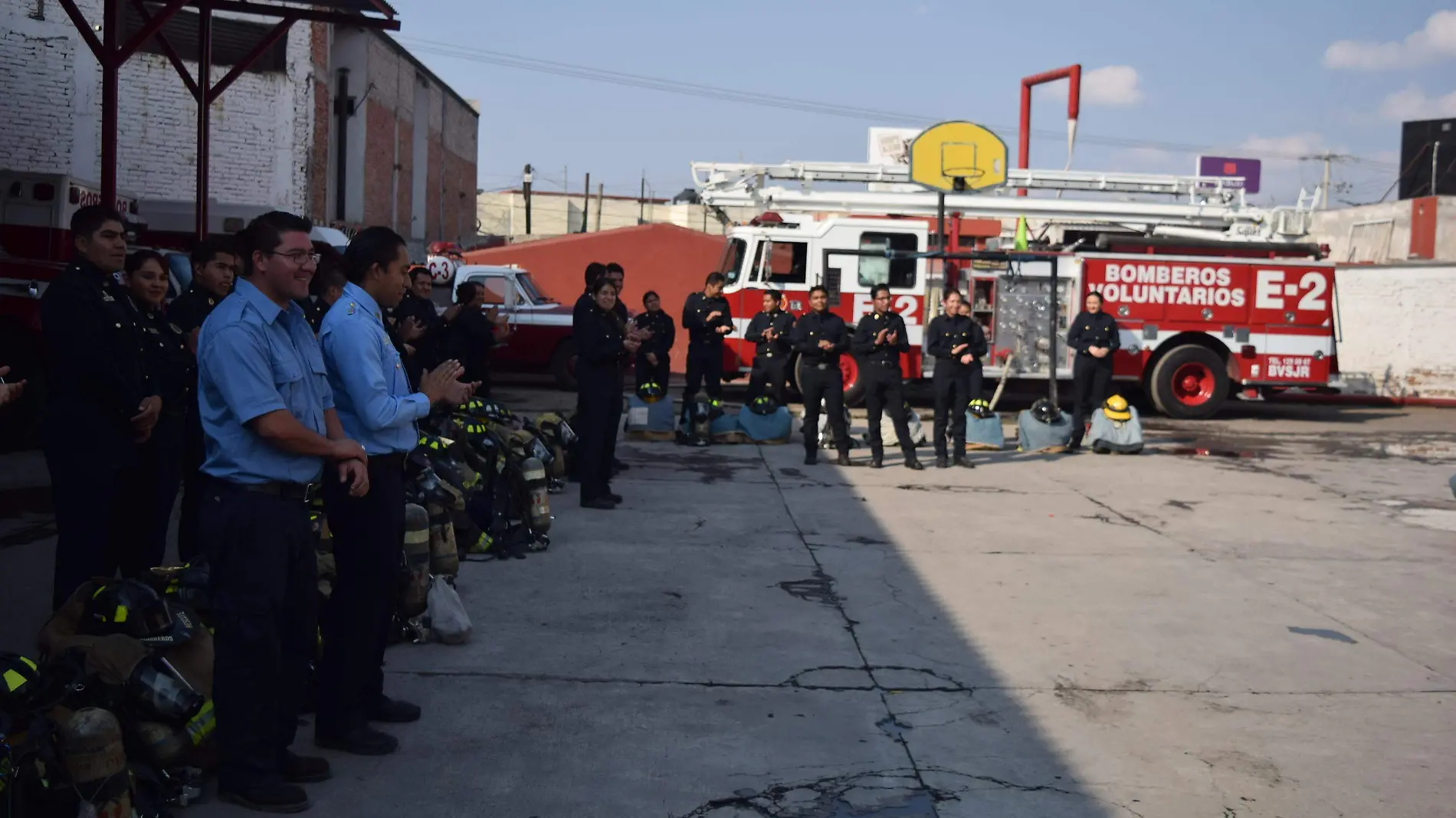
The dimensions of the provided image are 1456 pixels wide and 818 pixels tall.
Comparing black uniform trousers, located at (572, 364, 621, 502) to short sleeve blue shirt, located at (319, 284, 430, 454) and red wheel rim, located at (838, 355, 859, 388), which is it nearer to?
short sleeve blue shirt, located at (319, 284, 430, 454)

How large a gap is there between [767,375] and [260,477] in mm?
12930

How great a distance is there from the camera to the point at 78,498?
5.44 m

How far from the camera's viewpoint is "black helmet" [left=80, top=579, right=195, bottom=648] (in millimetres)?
4570

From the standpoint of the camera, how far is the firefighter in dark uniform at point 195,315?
6969 millimetres

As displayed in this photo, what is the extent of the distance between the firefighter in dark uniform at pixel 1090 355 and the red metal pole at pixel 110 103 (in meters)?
10.6

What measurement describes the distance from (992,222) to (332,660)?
19.5 meters

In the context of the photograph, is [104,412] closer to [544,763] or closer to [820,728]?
[544,763]

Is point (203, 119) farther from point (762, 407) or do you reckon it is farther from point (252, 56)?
point (762, 407)

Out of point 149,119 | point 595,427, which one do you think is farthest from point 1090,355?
point 149,119

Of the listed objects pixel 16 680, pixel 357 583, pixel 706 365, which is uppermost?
pixel 706 365

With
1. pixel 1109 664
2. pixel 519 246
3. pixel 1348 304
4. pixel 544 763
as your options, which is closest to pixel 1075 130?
pixel 1348 304

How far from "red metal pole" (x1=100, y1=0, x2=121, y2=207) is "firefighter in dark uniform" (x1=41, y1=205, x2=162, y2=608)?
708cm

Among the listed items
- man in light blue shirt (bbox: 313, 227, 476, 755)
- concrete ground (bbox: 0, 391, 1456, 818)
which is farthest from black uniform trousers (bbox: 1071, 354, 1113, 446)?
man in light blue shirt (bbox: 313, 227, 476, 755)

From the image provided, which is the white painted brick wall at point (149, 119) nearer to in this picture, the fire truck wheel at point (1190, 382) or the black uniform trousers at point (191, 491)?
the fire truck wheel at point (1190, 382)
